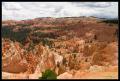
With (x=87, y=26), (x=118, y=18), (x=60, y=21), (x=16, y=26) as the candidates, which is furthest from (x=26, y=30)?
(x=118, y=18)

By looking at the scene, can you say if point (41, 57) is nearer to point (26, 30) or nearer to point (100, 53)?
point (26, 30)

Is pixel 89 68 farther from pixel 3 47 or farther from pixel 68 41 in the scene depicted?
pixel 3 47

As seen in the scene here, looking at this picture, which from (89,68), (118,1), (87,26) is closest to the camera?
(118,1)

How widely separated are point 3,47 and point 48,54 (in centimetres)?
248

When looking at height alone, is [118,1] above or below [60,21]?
above

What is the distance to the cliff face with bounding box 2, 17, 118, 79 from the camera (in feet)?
61.0

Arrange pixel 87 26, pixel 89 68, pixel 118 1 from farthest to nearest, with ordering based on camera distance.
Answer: pixel 87 26, pixel 89 68, pixel 118 1

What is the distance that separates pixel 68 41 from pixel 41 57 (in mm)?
1684

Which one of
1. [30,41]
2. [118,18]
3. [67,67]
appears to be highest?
[118,18]

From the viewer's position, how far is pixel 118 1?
17.1 meters

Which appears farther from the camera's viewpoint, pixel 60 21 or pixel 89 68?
pixel 60 21

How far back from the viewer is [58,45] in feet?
63.5

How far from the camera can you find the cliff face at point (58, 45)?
61.0ft

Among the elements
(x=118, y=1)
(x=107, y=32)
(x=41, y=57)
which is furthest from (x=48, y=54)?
(x=118, y=1)
